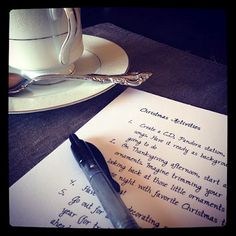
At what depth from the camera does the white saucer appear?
0.33 metres

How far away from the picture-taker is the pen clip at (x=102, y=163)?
0.82 ft

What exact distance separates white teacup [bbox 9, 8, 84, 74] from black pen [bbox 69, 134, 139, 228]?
0.40 feet

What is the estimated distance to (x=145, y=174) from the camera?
27 cm

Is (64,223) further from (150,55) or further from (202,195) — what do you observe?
(150,55)

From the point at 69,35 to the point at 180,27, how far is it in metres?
0.32

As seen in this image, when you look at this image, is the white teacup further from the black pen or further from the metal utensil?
the black pen

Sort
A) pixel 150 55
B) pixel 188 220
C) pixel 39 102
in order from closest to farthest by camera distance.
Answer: pixel 188 220
pixel 39 102
pixel 150 55

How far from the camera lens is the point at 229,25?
1.02 feet

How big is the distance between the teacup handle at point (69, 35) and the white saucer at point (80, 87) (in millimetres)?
34

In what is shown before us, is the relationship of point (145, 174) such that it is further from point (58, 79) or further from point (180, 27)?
point (180, 27)

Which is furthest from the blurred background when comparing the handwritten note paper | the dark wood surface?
the handwritten note paper

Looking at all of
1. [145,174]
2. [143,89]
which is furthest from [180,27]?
[145,174]

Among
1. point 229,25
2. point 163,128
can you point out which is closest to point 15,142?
point 163,128

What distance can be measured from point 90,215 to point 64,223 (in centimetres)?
2
